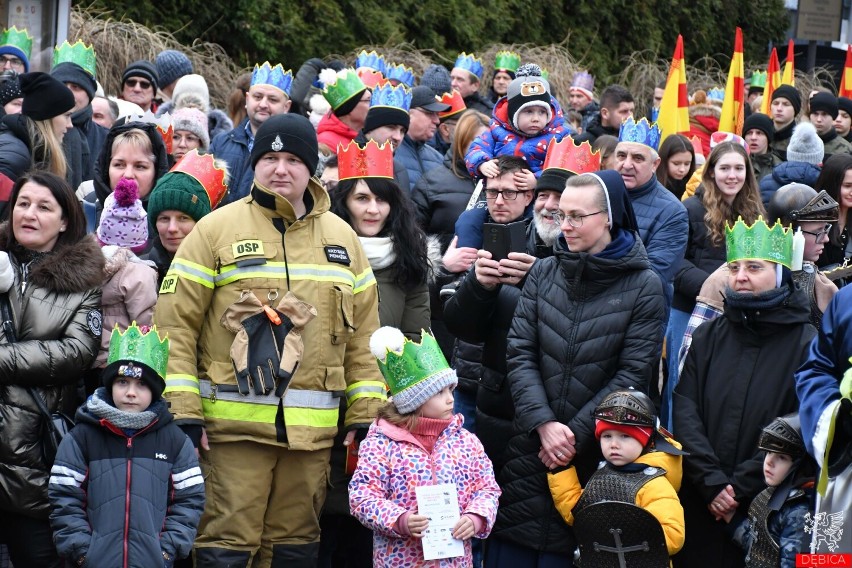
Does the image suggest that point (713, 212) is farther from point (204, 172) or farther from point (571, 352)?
point (204, 172)

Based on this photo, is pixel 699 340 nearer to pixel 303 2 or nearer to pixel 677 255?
pixel 677 255

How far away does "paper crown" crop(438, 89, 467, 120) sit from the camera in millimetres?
12414

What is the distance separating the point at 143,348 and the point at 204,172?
5.59 feet

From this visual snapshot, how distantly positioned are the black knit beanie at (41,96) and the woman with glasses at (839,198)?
4.77 m

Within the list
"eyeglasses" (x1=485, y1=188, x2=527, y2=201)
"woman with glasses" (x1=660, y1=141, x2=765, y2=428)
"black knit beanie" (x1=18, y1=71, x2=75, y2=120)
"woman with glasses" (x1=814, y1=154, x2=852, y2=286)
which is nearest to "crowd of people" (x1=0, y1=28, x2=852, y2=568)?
"eyeglasses" (x1=485, y1=188, x2=527, y2=201)

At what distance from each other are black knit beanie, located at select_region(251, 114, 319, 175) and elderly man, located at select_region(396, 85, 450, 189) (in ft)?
12.9

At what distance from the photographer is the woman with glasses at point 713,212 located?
8398 millimetres

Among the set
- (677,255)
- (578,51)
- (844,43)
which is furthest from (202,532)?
(844,43)

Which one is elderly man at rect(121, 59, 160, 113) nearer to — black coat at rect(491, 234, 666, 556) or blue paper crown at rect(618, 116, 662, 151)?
blue paper crown at rect(618, 116, 662, 151)

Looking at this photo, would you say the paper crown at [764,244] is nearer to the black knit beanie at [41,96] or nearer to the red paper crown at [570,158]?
the red paper crown at [570,158]

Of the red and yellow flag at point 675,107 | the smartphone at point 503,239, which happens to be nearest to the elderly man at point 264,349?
the smartphone at point 503,239

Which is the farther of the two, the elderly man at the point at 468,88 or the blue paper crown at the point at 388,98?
the elderly man at the point at 468,88

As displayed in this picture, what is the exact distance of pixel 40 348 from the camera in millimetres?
5840

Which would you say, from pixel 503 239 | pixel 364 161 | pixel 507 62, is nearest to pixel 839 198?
pixel 503 239
